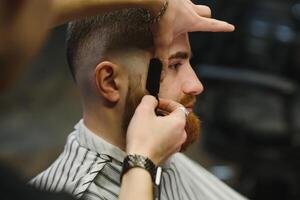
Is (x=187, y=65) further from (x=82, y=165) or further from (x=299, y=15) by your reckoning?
(x=299, y=15)

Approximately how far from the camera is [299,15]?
3.19 metres

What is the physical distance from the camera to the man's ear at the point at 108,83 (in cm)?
144

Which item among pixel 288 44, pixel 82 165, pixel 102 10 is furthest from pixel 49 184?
pixel 288 44

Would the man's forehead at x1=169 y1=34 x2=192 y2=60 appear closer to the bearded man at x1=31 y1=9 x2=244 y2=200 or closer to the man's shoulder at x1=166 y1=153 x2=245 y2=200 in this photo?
the bearded man at x1=31 y1=9 x2=244 y2=200

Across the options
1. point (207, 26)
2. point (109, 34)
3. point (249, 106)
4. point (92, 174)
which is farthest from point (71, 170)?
point (249, 106)

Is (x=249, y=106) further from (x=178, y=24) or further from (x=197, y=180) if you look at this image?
(x=178, y=24)

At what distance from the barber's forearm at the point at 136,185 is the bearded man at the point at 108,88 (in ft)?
0.55

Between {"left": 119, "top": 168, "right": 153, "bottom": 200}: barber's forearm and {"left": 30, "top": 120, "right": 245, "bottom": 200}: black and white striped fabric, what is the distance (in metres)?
0.13

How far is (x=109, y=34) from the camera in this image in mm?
1419

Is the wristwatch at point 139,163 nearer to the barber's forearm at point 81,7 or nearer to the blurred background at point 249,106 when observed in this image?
the barber's forearm at point 81,7

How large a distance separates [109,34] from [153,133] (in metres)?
0.26

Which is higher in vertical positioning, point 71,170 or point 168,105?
point 168,105

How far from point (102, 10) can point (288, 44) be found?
6.73ft

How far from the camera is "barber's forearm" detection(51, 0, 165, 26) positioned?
3.94ft
